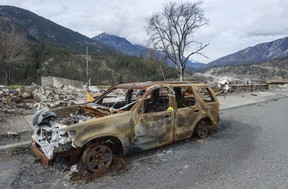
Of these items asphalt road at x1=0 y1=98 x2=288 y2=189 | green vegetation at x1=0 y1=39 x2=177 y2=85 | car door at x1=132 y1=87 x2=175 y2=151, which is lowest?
asphalt road at x1=0 y1=98 x2=288 y2=189

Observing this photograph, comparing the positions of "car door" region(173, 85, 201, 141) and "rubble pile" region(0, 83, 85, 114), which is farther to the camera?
"rubble pile" region(0, 83, 85, 114)

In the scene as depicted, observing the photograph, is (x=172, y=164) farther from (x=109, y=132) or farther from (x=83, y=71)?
(x=83, y=71)

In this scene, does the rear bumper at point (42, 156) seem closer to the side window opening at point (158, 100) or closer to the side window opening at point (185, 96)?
the side window opening at point (158, 100)

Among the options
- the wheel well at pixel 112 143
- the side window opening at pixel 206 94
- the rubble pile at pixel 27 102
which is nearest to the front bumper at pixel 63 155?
the wheel well at pixel 112 143

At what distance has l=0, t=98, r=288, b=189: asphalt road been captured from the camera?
155 inches

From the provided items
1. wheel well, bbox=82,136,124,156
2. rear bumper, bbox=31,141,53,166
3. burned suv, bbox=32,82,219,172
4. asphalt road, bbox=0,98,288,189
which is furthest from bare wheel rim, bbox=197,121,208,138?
rear bumper, bbox=31,141,53,166

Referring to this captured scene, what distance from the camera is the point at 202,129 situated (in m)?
6.43

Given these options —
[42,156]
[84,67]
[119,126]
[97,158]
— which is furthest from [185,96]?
[84,67]

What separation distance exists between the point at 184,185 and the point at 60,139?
7.16 feet

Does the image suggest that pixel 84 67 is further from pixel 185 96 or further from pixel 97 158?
pixel 97 158

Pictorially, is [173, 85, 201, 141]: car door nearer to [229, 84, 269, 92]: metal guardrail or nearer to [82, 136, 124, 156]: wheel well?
[82, 136, 124, 156]: wheel well

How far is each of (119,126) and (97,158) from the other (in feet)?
2.26

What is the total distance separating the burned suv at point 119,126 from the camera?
162 inches

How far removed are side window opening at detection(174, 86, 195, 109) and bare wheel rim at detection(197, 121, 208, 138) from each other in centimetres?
60
